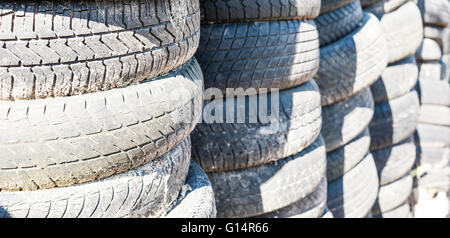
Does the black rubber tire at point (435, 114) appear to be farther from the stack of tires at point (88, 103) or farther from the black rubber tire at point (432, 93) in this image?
the stack of tires at point (88, 103)

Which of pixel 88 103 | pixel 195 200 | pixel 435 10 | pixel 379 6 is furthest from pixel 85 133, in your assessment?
pixel 435 10

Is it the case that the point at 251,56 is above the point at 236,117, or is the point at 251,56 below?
above

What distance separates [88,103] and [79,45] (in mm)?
185

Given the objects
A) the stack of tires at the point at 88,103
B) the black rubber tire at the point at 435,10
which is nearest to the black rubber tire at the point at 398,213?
the black rubber tire at the point at 435,10

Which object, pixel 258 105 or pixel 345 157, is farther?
pixel 345 157

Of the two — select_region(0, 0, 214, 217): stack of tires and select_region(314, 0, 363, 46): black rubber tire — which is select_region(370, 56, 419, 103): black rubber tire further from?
select_region(0, 0, 214, 217): stack of tires

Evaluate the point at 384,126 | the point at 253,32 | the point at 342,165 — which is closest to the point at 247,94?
the point at 253,32

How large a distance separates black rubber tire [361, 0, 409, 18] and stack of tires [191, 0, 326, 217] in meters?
1.57

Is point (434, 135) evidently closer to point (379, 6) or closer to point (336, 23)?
point (379, 6)

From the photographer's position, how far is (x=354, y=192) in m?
3.47

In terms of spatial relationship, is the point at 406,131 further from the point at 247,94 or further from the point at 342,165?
the point at 247,94

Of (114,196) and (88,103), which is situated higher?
→ (88,103)

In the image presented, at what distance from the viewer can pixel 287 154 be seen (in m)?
2.53
